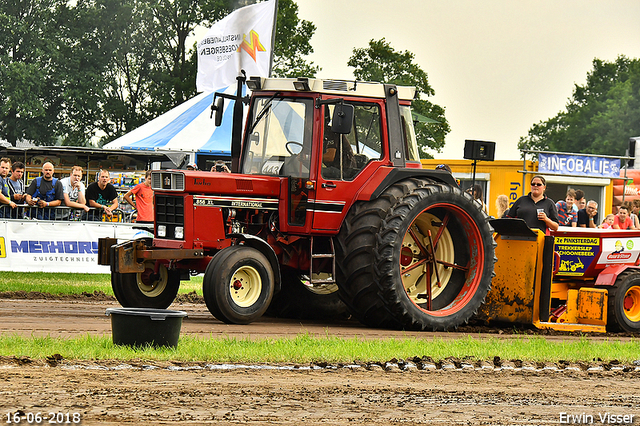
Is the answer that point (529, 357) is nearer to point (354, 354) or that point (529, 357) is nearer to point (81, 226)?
point (354, 354)

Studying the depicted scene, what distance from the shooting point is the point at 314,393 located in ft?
19.2

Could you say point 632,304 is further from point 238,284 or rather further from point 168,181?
point 168,181

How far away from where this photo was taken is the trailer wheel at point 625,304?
35.7 feet

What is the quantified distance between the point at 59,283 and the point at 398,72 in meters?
33.9

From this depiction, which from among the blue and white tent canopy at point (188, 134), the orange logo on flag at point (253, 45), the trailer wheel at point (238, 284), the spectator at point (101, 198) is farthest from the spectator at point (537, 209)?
the blue and white tent canopy at point (188, 134)

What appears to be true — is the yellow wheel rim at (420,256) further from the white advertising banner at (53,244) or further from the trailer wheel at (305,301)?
the white advertising banner at (53,244)

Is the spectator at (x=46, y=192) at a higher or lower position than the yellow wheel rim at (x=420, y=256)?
higher

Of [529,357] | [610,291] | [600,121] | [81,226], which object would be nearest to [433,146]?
→ [600,121]

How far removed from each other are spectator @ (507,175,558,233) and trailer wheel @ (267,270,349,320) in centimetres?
266

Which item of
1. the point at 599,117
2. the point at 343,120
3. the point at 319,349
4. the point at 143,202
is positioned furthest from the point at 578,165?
the point at 599,117


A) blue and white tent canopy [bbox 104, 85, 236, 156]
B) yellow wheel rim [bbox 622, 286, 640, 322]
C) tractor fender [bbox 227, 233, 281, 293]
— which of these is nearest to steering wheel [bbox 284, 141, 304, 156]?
tractor fender [bbox 227, 233, 281, 293]

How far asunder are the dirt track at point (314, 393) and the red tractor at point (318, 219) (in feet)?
8.44

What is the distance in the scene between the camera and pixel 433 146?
45.8m

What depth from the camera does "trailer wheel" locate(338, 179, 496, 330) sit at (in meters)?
9.65
